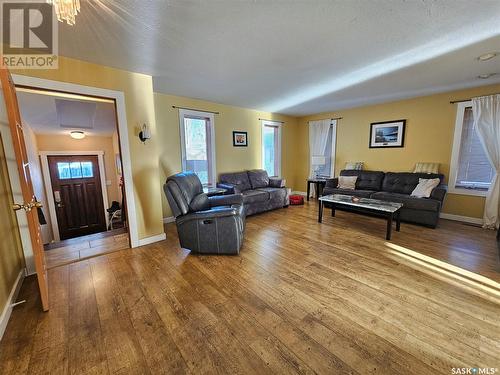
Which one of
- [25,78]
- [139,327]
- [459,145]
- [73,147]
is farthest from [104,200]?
[459,145]

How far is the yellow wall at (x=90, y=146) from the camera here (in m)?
4.80

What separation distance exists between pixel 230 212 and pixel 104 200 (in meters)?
5.01

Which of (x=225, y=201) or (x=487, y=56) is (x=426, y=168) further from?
(x=225, y=201)

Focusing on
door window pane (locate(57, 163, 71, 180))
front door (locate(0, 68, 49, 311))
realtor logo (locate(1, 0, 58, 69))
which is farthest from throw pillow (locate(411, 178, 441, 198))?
door window pane (locate(57, 163, 71, 180))

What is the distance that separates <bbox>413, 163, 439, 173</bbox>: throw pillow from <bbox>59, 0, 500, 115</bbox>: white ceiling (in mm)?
1396

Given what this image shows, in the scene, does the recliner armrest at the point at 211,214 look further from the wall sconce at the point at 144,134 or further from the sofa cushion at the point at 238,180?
the sofa cushion at the point at 238,180

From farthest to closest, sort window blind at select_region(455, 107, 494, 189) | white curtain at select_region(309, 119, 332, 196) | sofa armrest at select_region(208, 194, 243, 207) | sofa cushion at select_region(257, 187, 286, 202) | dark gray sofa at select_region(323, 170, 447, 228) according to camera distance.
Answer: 1. white curtain at select_region(309, 119, 332, 196)
2. sofa cushion at select_region(257, 187, 286, 202)
3. window blind at select_region(455, 107, 494, 189)
4. dark gray sofa at select_region(323, 170, 447, 228)
5. sofa armrest at select_region(208, 194, 243, 207)

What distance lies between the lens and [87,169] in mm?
5492

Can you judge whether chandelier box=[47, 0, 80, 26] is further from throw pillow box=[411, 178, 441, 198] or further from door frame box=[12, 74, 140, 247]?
throw pillow box=[411, 178, 441, 198]

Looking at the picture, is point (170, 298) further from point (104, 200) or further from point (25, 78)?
point (104, 200)

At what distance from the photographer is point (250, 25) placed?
1779 millimetres

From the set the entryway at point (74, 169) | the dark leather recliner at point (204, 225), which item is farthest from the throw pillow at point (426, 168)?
the entryway at point (74, 169)

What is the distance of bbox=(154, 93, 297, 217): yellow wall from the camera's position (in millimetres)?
3820

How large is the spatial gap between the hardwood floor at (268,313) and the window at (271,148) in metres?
3.33
